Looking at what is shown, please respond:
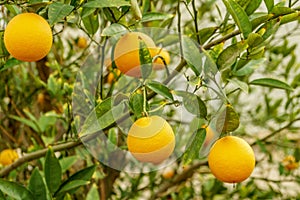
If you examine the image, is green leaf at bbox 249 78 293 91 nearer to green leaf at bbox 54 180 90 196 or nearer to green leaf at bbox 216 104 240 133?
green leaf at bbox 216 104 240 133

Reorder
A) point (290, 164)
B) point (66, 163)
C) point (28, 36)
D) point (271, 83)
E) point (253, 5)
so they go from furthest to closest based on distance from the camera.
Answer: point (290, 164)
point (66, 163)
point (271, 83)
point (253, 5)
point (28, 36)

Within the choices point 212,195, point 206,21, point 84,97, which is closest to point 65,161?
point 84,97

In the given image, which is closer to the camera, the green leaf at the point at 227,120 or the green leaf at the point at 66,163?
the green leaf at the point at 227,120

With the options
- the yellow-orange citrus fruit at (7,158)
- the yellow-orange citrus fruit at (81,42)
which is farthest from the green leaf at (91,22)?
the yellow-orange citrus fruit at (81,42)

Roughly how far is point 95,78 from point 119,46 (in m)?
0.54

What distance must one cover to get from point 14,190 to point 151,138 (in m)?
0.32

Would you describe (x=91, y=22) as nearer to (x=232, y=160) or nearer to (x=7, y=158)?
(x=232, y=160)

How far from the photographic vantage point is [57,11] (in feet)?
2.19

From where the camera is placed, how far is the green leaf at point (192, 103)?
0.70 metres

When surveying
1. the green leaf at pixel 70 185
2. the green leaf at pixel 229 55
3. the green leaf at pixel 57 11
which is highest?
the green leaf at pixel 57 11

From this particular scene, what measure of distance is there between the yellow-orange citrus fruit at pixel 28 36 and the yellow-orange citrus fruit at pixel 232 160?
0.29 meters

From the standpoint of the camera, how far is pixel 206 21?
2082 mm

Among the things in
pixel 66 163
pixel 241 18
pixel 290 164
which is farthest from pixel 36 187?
pixel 290 164

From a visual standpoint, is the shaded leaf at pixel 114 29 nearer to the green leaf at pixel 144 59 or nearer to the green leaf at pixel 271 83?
the green leaf at pixel 144 59
